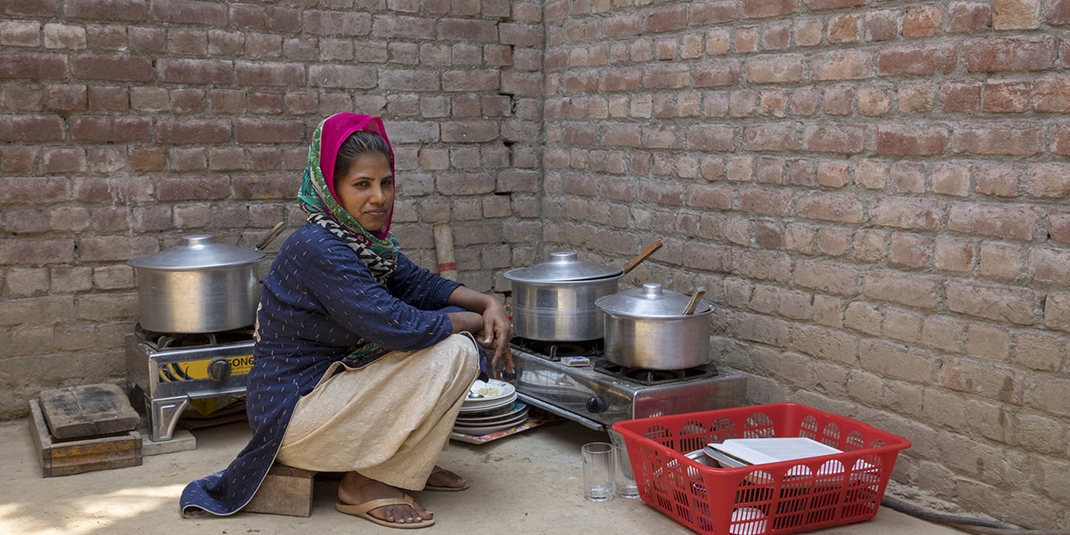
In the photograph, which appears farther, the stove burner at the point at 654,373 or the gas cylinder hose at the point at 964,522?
the stove burner at the point at 654,373

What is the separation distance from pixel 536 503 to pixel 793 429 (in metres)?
1.07

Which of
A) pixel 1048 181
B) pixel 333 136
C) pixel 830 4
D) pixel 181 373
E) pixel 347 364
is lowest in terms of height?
pixel 181 373

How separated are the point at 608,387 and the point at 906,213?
49.2 inches

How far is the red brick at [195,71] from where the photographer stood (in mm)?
4449

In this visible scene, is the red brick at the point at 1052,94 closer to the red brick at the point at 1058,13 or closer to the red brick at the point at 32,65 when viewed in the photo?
the red brick at the point at 1058,13

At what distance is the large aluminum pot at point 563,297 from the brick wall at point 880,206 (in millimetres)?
553

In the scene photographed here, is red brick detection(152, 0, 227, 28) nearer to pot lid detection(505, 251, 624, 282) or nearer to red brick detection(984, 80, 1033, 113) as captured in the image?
pot lid detection(505, 251, 624, 282)

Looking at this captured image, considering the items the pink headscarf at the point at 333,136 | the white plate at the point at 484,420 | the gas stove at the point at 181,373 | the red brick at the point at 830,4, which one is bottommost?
the white plate at the point at 484,420

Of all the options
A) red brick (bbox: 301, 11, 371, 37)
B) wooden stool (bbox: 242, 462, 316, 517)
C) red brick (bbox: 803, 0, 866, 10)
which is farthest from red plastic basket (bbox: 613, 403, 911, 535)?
red brick (bbox: 301, 11, 371, 37)

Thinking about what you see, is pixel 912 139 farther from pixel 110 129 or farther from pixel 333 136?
pixel 110 129

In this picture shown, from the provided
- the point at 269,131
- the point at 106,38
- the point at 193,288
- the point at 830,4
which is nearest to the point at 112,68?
the point at 106,38

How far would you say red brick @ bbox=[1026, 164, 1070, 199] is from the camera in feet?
9.66

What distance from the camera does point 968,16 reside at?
3.16m

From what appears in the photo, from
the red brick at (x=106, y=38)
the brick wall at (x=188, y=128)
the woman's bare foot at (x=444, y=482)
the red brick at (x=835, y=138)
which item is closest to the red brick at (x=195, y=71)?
the brick wall at (x=188, y=128)
